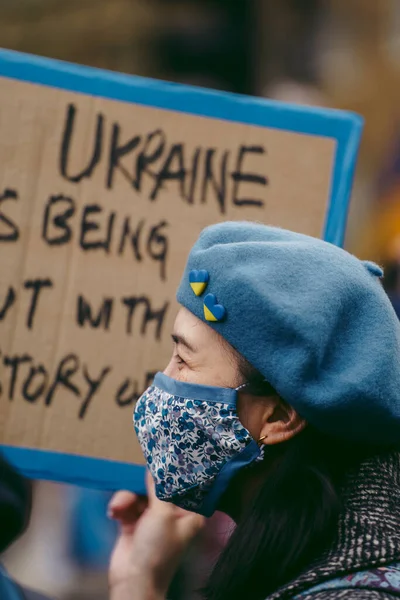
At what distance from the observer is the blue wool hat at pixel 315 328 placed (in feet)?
5.43

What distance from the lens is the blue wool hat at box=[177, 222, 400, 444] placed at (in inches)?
65.2

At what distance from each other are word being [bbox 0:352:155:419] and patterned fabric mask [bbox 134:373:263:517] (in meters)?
0.43

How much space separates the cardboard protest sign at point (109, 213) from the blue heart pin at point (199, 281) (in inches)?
22.0

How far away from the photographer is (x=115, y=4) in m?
7.86

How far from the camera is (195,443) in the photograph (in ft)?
6.08

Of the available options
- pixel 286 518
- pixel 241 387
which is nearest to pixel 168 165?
pixel 241 387

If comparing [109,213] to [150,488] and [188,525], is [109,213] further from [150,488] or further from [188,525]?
[188,525]

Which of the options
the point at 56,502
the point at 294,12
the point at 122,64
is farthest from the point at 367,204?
the point at 56,502

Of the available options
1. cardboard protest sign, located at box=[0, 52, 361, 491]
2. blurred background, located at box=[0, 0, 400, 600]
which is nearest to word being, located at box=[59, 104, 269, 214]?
cardboard protest sign, located at box=[0, 52, 361, 491]

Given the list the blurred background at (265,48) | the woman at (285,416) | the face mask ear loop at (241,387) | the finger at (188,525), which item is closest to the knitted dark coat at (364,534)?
the woman at (285,416)

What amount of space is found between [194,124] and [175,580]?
124 cm

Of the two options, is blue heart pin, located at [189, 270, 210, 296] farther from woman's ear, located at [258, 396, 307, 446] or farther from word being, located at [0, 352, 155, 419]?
word being, located at [0, 352, 155, 419]

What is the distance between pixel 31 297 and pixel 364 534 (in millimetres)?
1087

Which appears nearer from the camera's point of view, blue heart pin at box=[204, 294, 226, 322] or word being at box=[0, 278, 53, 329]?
blue heart pin at box=[204, 294, 226, 322]
